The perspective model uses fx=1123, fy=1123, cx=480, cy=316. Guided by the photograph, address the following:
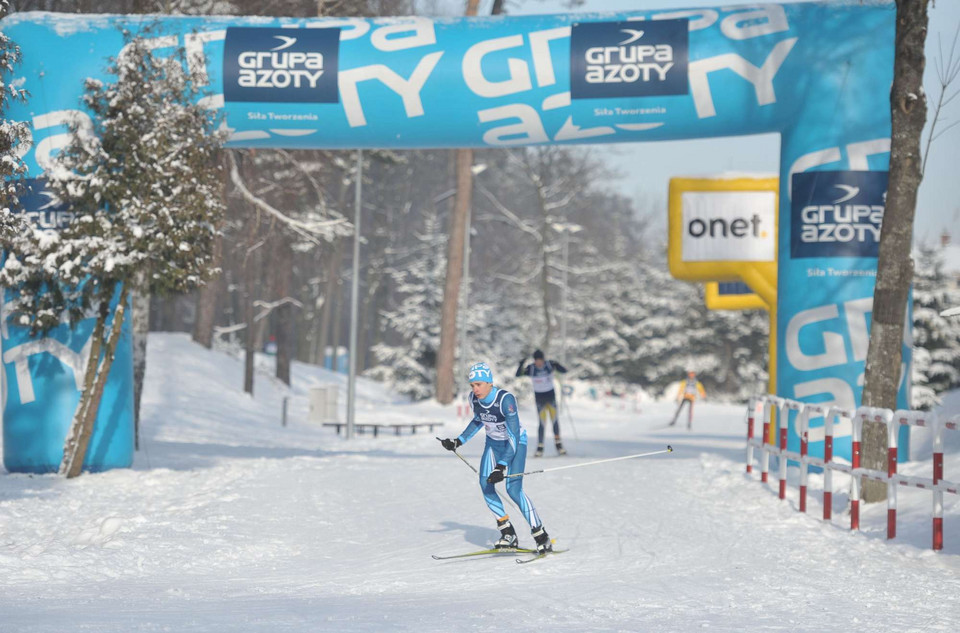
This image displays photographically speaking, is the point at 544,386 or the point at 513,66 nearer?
the point at 513,66

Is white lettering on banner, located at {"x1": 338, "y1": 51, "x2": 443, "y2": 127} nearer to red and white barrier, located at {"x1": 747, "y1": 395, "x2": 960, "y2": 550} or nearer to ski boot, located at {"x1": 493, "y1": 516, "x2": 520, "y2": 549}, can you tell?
red and white barrier, located at {"x1": 747, "y1": 395, "x2": 960, "y2": 550}

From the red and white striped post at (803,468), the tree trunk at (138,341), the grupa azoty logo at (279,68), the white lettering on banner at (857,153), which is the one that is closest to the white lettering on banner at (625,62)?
the white lettering on banner at (857,153)

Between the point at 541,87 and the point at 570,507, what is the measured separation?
538 centimetres

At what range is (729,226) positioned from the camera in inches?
757

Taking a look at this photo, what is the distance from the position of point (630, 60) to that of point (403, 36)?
9.62ft

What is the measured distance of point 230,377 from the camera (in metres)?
33.3

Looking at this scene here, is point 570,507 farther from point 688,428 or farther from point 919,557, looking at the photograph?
point 688,428

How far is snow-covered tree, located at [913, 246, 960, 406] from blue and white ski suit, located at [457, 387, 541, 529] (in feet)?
103

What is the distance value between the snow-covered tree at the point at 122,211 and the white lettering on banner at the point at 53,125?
161 mm

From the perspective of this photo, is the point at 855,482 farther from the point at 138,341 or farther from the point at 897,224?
the point at 138,341

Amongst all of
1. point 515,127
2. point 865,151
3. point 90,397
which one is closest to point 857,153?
point 865,151

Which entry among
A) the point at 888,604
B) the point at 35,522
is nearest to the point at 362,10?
the point at 35,522

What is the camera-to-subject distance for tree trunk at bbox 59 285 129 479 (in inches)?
545

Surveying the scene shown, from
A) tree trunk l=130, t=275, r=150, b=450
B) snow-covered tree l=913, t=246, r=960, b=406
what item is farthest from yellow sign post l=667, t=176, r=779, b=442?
snow-covered tree l=913, t=246, r=960, b=406
